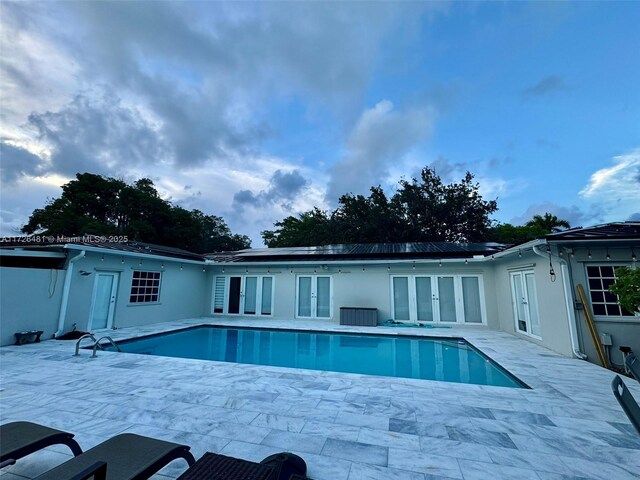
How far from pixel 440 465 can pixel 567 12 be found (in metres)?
11.2

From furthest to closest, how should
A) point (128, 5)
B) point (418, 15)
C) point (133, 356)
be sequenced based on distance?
point (418, 15)
point (128, 5)
point (133, 356)

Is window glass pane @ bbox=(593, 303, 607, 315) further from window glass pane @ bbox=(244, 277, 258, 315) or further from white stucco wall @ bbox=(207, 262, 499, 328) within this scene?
window glass pane @ bbox=(244, 277, 258, 315)

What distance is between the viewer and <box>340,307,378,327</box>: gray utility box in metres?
10.4

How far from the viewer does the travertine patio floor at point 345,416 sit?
2.36 metres

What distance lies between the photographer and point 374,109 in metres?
11.7

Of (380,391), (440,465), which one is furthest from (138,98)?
(440,465)

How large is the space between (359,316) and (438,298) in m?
3.08

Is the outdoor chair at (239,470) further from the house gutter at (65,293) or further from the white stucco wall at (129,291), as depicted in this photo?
the white stucco wall at (129,291)

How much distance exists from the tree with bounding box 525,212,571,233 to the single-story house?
1881 cm

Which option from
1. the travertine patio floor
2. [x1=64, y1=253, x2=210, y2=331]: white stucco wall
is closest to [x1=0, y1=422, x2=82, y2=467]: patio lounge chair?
the travertine patio floor

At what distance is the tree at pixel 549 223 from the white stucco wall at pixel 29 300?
31456 mm

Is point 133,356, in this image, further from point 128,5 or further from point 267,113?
point 267,113

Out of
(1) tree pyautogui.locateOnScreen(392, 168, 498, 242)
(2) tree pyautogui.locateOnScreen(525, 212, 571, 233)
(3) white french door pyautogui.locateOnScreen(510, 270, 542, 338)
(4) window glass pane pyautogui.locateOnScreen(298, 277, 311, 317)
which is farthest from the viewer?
(2) tree pyautogui.locateOnScreen(525, 212, 571, 233)

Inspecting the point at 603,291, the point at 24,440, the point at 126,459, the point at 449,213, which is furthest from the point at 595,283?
the point at 449,213
